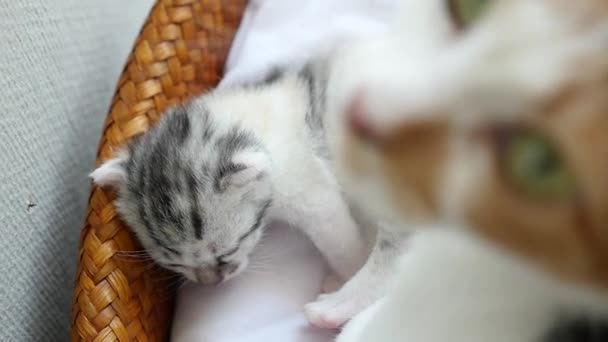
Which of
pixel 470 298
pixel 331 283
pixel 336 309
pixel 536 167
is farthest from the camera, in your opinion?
pixel 331 283

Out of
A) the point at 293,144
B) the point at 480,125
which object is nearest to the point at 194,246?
the point at 293,144

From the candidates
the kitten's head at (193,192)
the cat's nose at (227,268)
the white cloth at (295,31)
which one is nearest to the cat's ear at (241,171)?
the kitten's head at (193,192)

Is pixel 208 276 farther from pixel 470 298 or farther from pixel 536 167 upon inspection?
pixel 536 167

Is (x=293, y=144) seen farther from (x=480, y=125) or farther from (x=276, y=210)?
(x=480, y=125)

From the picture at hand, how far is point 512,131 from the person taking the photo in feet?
1.08

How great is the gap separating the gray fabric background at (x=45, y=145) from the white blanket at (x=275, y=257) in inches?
8.1

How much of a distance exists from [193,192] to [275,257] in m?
0.19

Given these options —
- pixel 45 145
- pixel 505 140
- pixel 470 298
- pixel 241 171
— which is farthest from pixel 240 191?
pixel 505 140

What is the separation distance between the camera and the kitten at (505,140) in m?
0.32

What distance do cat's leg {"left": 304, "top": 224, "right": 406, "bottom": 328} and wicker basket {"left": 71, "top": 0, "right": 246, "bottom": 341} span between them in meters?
0.23

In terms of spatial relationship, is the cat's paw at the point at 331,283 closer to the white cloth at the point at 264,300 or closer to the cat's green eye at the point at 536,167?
the white cloth at the point at 264,300

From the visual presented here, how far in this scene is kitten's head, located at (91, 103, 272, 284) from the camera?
90cm

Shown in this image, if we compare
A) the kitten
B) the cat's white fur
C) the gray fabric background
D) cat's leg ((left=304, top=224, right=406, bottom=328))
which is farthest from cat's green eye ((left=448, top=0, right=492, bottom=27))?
the gray fabric background

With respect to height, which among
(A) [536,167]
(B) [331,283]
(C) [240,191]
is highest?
(A) [536,167]
